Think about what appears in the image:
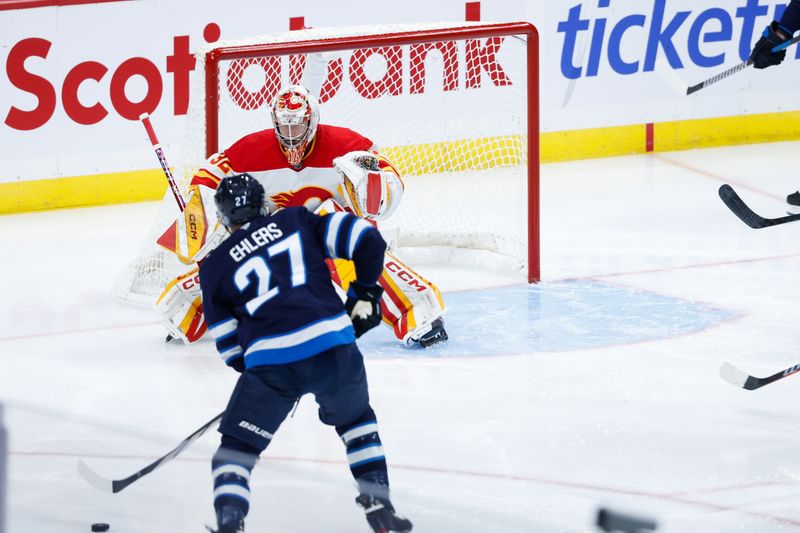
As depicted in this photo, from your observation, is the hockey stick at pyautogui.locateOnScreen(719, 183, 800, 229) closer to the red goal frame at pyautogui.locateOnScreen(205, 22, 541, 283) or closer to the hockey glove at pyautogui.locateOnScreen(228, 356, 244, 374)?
the red goal frame at pyautogui.locateOnScreen(205, 22, 541, 283)

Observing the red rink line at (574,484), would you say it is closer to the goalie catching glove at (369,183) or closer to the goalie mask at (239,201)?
the goalie mask at (239,201)

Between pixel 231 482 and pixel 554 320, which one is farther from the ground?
pixel 231 482

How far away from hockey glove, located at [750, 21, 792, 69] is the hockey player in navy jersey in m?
2.40

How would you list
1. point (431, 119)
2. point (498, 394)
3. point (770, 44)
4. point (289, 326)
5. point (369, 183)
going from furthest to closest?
point (431, 119)
point (770, 44)
point (369, 183)
point (498, 394)
point (289, 326)

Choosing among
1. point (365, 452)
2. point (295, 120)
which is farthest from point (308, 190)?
point (365, 452)

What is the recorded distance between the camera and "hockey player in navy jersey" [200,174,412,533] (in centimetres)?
283

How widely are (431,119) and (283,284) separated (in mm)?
3686

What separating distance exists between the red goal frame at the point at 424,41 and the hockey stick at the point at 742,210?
92 cm

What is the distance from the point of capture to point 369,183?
4098 millimetres

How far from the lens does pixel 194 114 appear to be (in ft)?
16.0

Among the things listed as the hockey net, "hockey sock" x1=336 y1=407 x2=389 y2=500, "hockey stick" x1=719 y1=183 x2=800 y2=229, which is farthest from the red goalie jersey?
"hockey sock" x1=336 y1=407 x2=389 y2=500

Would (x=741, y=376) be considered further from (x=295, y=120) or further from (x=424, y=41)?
(x=424, y=41)

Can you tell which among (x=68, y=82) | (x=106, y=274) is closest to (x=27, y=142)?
(x=68, y=82)

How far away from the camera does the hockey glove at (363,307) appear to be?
3004 mm
